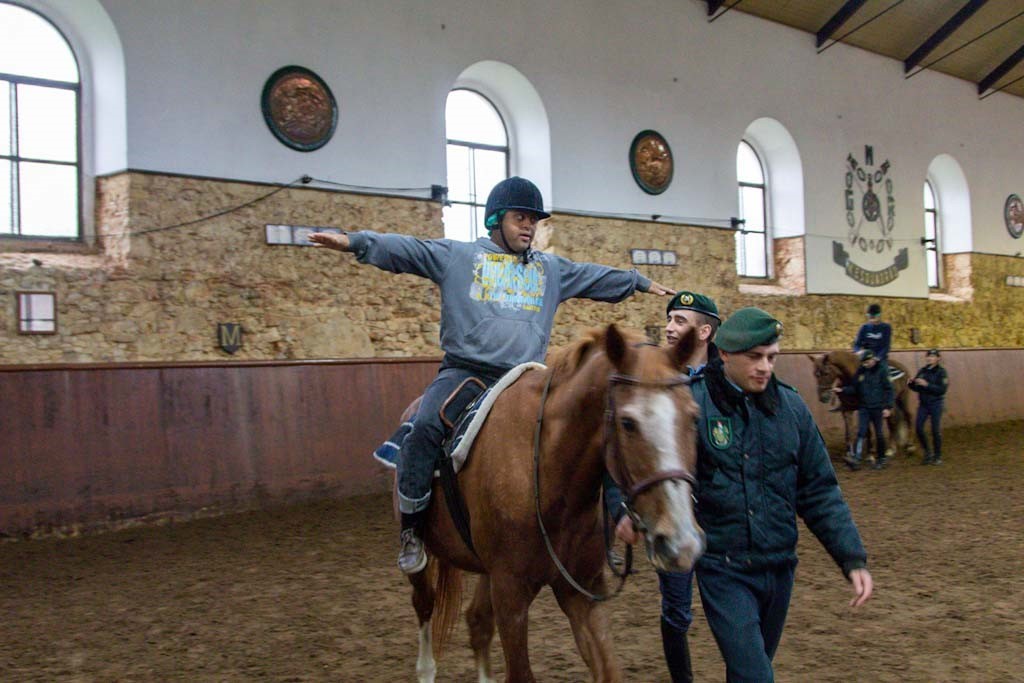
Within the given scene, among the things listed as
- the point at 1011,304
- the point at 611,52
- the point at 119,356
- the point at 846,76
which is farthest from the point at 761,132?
the point at 119,356

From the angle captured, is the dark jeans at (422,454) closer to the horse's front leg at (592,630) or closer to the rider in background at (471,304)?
the rider in background at (471,304)

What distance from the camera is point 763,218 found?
56.0 ft

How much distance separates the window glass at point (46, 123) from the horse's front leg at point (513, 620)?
8.47m

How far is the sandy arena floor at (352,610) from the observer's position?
4.34 m

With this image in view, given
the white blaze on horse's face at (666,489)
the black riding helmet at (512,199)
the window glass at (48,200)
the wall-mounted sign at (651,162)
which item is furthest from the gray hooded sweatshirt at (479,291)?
the wall-mounted sign at (651,162)

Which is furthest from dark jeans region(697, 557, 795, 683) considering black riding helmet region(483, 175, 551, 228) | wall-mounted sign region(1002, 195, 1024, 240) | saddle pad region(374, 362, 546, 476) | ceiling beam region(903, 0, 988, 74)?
wall-mounted sign region(1002, 195, 1024, 240)

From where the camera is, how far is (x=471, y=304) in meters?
3.68

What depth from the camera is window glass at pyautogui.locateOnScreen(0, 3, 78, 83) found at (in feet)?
30.2

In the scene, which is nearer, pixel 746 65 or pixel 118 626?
pixel 118 626

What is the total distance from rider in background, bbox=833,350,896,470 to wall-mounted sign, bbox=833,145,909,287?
6177mm

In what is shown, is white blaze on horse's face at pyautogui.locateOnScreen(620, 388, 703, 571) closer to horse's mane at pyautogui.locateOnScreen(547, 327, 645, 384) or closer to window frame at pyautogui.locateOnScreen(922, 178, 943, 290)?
horse's mane at pyautogui.locateOnScreen(547, 327, 645, 384)

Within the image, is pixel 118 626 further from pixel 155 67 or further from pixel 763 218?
pixel 763 218

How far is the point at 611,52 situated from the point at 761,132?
4.14 metres

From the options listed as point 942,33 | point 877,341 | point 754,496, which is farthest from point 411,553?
point 942,33
